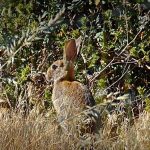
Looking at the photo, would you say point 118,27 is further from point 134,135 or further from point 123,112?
point 134,135

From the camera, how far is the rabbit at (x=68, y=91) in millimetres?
5287

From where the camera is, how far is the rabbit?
5287 mm

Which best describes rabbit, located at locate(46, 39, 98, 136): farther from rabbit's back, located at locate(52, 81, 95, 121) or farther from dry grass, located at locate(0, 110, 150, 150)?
dry grass, located at locate(0, 110, 150, 150)

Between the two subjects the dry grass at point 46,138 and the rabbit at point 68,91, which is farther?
the rabbit at point 68,91

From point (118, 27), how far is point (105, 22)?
0.17 meters

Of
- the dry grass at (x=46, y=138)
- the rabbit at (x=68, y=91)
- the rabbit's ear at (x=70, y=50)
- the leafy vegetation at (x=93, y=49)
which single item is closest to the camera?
the dry grass at (x=46, y=138)

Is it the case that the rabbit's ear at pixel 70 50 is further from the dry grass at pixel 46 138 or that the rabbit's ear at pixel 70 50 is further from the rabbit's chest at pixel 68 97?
the dry grass at pixel 46 138

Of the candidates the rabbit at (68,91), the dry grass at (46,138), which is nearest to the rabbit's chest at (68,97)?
the rabbit at (68,91)

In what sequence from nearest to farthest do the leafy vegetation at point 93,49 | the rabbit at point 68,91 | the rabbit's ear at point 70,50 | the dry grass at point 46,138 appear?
1. the dry grass at point 46,138
2. the rabbit at point 68,91
3. the rabbit's ear at point 70,50
4. the leafy vegetation at point 93,49

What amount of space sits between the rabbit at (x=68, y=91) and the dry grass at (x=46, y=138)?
7.5 inches

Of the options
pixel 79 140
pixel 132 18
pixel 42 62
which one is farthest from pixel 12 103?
pixel 79 140

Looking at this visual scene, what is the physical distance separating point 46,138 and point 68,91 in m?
0.89

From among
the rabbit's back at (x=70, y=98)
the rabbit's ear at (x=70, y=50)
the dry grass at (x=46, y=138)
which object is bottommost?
the dry grass at (x=46, y=138)

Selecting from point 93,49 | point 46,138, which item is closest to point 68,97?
point 46,138
